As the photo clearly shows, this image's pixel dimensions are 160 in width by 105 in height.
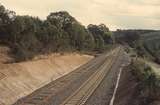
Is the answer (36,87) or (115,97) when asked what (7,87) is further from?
(115,97)

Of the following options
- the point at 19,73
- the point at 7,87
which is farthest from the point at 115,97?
the point at 19,73

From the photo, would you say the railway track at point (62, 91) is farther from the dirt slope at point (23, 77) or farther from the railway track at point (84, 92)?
the dirt slope at point (23, 77)

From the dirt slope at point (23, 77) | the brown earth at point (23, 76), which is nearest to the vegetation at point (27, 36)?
the brown earth at point (23, 76)

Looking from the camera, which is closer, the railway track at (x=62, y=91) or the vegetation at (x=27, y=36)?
the railway track at (x=62, y=91)

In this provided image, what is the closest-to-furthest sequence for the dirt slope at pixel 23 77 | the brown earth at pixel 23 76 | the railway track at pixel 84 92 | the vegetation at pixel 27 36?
the railway track at pixel 84 92 → the dirt slope at pixel 23 77 → the brown earth at pixel 23 76 → the vegetation at pixel 27 36

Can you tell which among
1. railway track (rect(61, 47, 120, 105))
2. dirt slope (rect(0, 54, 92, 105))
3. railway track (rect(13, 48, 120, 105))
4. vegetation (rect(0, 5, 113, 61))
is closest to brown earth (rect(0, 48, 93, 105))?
dirt slope (rect(0, 54, 92, 105))

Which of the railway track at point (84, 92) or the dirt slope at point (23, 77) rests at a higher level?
the dirt slope at point (23, 77)

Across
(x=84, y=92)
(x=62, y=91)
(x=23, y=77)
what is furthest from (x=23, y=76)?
(x=84, y=92)

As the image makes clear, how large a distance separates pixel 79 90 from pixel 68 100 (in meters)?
8.34

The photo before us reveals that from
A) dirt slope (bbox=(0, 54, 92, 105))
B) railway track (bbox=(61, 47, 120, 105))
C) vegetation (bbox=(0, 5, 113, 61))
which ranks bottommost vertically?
railway track (bbox=(61, 47, 120, 105))

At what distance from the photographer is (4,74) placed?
51906mm

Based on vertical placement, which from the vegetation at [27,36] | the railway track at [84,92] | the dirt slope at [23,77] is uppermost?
the vegetation at [27,36]

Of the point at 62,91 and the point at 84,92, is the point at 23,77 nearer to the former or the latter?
the point at 62,91

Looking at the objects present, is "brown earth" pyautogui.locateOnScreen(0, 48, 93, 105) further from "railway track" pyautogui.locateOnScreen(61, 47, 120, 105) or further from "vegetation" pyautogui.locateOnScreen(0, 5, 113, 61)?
"railway track" pyautogui.locateOnScreen(61, 47, 120, 105)
